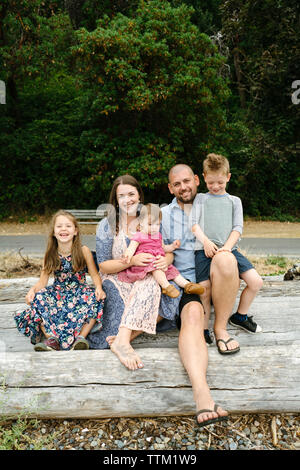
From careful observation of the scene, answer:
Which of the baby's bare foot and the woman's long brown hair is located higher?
the woman's long brown hair

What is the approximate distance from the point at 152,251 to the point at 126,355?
720 mm

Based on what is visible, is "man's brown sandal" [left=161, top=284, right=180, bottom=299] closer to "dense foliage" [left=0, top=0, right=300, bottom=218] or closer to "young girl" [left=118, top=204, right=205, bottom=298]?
"young girl" [left=118, top=204, right=205, bottom=298]

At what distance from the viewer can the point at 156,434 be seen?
238 centimetres

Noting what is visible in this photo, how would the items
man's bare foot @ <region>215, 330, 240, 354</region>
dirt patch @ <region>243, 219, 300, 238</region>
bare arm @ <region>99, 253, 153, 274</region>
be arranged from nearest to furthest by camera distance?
1. man's bare foot @ <region>215, 330, 240, 354</region>
2. bare arm @ <region>99, 253, 153, 274</region>
3. dirt patch @ <region>243, 219, 300, 238</region>

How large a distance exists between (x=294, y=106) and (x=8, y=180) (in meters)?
10.2

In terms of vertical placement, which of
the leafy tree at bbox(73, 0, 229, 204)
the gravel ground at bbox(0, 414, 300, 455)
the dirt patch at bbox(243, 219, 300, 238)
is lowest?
the gravel ground at bbox(0, 414, 300, 455)

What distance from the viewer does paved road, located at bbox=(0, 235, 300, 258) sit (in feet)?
26.7

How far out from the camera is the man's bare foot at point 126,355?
2.40 meters

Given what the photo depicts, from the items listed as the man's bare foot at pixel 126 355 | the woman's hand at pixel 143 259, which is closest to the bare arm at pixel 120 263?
the woman's hand at pixel 143 259

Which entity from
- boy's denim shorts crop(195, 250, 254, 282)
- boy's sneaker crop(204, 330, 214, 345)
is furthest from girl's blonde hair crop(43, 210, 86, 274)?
boy's sneaker crop(204, 330, 214, 345)

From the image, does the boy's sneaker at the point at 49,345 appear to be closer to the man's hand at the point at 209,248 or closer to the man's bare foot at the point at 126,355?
the man's bare foot at the point at 126,355

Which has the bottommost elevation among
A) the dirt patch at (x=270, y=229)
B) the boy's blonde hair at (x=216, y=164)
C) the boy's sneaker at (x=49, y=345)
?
the boy's sneaker at (x=49, y=345)

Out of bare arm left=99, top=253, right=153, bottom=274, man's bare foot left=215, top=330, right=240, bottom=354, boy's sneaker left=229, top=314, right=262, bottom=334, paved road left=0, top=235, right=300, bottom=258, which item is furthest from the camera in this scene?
paved road left=0, top=235, right=300, bottom=258

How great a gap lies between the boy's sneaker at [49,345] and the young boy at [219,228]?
107 centimetres
